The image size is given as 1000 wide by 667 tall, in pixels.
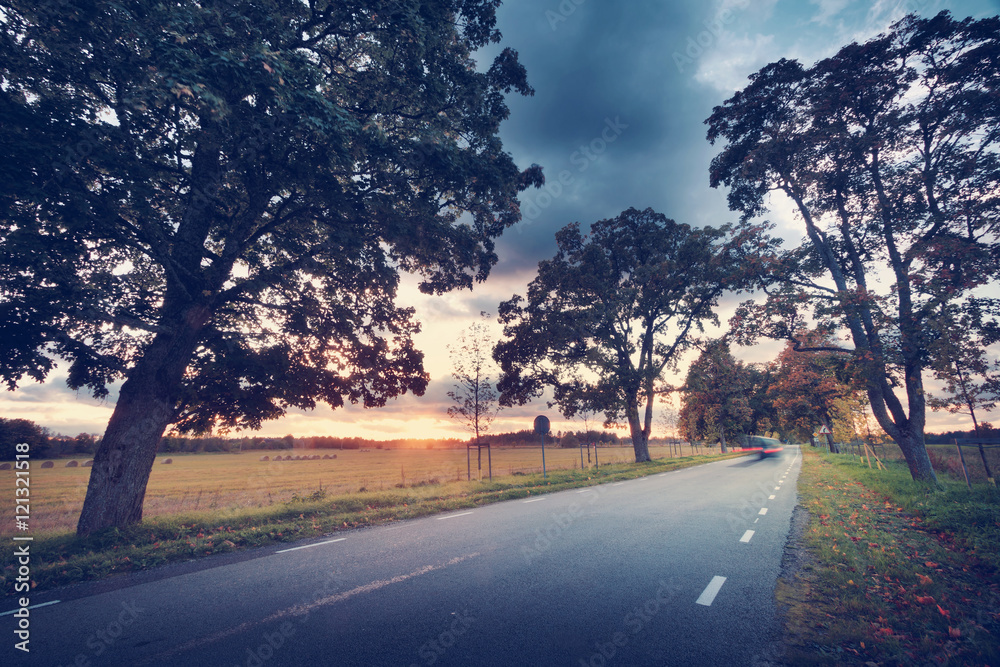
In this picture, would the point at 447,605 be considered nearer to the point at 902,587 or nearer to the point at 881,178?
the point at 902,587

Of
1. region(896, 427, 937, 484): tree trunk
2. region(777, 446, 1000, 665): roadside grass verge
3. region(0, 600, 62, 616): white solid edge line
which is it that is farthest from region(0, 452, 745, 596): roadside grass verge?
region(896, 427, 937, 484): tree trunk

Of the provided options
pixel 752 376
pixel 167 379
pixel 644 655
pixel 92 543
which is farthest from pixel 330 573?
pixel 752 376

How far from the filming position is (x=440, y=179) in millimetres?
Answer: 9820

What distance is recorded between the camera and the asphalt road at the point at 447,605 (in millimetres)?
3270

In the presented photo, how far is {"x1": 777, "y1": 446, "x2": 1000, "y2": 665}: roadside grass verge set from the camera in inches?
128

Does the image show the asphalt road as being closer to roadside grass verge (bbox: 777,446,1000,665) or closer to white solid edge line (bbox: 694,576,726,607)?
white solid edge line (bbox: 694,576,726,607)

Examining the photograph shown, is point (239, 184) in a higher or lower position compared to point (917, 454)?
higher

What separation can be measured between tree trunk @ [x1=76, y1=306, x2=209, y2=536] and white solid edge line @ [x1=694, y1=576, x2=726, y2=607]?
10175 mm

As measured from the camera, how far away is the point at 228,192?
9656 millimetres

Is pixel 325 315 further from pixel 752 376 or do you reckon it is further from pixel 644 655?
pixel 752 376

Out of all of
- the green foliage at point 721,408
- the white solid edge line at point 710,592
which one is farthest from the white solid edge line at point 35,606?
the green foliage at point 721,408

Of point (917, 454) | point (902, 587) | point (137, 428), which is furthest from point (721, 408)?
point (137, 428)

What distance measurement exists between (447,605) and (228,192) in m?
10.2

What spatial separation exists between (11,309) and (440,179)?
8.11 m
